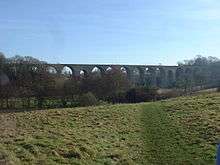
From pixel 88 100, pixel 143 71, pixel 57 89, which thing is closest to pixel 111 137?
pixel 88 100

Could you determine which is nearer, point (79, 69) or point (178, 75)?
point (79, 69)

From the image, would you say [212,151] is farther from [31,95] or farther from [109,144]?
[31,95]

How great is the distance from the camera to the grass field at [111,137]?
15.3 meters

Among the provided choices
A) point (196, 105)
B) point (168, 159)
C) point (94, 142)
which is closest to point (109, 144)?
point (94, 142)

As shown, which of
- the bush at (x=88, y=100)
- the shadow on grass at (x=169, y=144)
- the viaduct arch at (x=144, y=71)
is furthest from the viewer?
the viaduct arch at (x=144, y=71)

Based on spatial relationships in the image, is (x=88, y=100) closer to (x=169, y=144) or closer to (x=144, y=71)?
(x=169, y=144)

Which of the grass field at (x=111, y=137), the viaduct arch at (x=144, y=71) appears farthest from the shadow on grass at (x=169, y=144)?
the viaduct arch at (x=144, y=71)

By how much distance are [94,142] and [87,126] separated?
5.11 metres

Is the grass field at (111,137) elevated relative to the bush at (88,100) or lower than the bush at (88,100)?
elevated

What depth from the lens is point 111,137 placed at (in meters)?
20.7

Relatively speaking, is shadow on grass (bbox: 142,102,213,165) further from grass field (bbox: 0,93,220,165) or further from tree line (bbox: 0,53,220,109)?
tree line (bbox: 0,53,220,109)

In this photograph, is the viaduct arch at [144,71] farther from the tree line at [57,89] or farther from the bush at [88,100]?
the bush at [88,100]

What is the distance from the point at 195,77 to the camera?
373ft

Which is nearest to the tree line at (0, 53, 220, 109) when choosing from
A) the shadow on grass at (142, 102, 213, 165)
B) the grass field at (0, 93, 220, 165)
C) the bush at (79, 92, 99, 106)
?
the bush at (79, 92, 99, 106)
